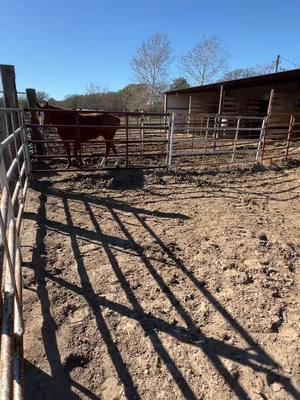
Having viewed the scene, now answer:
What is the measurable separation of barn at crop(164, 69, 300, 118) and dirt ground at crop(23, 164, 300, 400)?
5.38m

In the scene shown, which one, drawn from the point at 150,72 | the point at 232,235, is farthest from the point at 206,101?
the point at 150,72

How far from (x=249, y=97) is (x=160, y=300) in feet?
47.0

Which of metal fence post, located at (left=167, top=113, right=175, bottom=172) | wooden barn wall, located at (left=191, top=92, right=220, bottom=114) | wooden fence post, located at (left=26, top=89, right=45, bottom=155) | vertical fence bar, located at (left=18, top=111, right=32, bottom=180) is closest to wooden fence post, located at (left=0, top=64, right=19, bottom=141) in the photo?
vertical fence bar, located at (left=18, top=111, right=32, bottom=180)

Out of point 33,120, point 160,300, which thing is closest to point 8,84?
point 33,120

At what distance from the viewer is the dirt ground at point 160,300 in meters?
1.74

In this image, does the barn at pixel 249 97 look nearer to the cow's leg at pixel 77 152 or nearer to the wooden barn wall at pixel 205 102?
the wooden barn wall at pixel 205 102

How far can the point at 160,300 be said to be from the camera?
2.40 meters

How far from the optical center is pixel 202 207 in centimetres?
458

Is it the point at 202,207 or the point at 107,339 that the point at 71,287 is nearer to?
the point at 107,339

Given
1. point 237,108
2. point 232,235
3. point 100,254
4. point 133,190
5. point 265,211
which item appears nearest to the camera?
point 100,254

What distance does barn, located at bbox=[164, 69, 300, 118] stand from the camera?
36.5 ft

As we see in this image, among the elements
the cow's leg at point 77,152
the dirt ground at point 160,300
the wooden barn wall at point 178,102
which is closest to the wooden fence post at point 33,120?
the cow's leg at point 77,152

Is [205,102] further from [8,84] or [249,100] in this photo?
[8,84]

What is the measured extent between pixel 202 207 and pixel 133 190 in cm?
135
